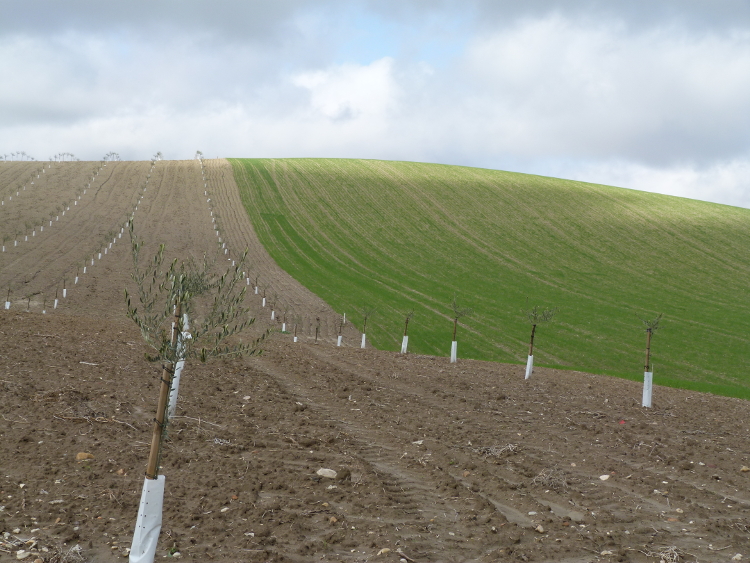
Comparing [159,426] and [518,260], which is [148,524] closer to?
[159,426]

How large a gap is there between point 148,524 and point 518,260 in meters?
59.8

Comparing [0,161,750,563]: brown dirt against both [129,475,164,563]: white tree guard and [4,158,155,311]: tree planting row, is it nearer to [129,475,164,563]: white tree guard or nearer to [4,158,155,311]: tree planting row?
[129,475,164,563]: white tree guard

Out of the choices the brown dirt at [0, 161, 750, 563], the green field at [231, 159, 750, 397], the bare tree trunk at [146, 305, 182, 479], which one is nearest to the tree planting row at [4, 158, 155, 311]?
the green field at [231, 159, 750, 397]

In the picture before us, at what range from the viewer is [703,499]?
32.9ft

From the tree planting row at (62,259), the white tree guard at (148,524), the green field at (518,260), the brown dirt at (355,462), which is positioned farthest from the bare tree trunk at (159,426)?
the tree planting row at (62,259)

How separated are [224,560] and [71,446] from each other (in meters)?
4.75

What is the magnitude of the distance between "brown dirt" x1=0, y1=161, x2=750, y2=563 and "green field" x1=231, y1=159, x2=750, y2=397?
50.9 feet

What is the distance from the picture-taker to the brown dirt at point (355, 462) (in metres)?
7.98

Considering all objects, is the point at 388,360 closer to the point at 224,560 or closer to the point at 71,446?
the point at 71,446

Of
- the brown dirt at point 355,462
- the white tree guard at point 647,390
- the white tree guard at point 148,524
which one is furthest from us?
the white tree guard at point 647,390

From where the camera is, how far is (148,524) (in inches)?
267

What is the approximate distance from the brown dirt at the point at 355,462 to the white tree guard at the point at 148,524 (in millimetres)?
693

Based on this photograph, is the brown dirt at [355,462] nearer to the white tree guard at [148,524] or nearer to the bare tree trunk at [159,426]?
the white tree guard at [148,524]

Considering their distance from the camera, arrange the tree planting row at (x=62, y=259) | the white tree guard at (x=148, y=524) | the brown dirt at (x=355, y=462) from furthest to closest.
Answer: the tree planting row at (x=62, y=259) → the brown dirt at (x=355, y=462) → the white tree guard at (x=148, y=524)
